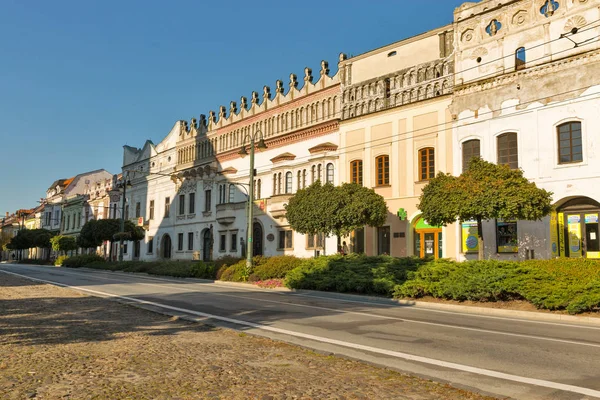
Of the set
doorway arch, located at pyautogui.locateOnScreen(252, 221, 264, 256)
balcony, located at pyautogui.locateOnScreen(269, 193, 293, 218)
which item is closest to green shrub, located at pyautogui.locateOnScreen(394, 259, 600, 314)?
balcony, located at pyautogui.locateOnScreen(269, 193, 293, 218)

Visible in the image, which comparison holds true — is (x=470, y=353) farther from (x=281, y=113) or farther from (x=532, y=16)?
(x=281, y=113)

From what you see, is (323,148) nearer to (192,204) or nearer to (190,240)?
(192,204)

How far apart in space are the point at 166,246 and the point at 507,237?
3593 cm

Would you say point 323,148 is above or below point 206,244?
above

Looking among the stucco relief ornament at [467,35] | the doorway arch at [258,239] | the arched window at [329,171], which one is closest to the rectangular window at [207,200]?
the doorway arch at [258,239]

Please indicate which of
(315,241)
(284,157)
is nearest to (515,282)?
(315,241)

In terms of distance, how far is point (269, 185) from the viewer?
3812 cm

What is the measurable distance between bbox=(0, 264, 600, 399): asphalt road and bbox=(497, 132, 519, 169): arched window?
12300 millimetres

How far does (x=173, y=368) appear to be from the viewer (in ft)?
22.1

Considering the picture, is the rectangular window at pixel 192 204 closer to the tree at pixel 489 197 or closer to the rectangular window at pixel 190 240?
the rectangular window at pixel 190 240

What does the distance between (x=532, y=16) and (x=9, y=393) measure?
26.7 meters

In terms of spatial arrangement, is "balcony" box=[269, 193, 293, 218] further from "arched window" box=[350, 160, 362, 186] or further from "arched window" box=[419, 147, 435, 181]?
"arched window" box=[419, 147, 435, 181]

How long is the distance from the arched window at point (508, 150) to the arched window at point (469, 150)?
1153 millimetres

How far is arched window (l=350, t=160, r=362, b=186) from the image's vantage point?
31.9 m
